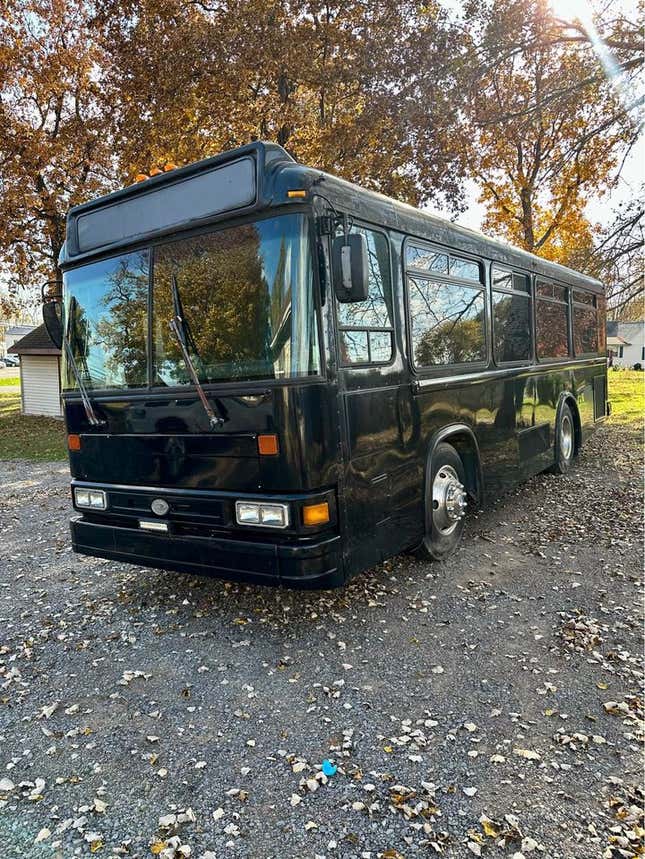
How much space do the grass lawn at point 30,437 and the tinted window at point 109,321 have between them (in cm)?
917

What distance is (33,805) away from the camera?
261 cm

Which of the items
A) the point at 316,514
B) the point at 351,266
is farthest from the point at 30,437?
the point at 351,266

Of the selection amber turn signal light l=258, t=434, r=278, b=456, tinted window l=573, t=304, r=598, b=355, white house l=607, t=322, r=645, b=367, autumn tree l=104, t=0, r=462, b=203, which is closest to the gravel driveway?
amber turn signal light l=258, t=434, r=278, b=456

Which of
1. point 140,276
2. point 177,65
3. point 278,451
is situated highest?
point 177,65

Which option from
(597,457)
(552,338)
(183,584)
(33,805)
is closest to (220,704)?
(33,805)

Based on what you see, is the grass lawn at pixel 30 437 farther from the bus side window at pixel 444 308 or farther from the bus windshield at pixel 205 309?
the bus side window at pixel 444 308

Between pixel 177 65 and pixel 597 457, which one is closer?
pixel 597 457

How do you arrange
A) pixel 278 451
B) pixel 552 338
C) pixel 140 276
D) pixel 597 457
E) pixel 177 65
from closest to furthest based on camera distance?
pixel 278 451 → pixel 140 276 → pixel 552 338 → pixel 597 457 → pixel 177 65

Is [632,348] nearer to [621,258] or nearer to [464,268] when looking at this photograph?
[621,258]

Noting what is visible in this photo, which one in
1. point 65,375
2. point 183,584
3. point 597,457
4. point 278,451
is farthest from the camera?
point 597,457

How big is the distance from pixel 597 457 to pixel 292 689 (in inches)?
331

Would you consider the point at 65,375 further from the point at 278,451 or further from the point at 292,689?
the point at 292,689

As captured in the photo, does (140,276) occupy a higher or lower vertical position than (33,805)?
higher

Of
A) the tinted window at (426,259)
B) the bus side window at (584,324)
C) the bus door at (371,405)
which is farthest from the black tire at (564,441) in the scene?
the bus door at (371,405)
